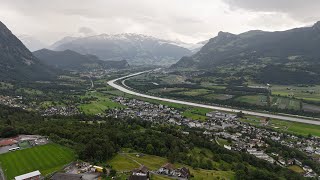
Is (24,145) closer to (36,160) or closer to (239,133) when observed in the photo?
(36,160)

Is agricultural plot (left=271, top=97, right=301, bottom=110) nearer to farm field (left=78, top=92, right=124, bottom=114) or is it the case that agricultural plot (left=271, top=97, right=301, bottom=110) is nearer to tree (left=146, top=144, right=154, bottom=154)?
farm field (left=78, top=92, right=124, bottom=114)

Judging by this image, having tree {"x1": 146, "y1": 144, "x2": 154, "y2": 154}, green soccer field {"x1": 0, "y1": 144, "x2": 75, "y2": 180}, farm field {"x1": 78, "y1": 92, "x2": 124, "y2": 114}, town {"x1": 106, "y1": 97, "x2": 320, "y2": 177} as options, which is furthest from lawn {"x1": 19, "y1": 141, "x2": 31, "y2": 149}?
farm field {"x1": 78, "y1": 92, "x2": 124, "y2": 114}

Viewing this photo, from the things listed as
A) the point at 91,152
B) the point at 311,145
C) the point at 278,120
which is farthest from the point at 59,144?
the point at 278,120

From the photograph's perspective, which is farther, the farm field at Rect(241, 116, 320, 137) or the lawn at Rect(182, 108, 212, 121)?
the lawn at Rect(182, 108, 212, 121)

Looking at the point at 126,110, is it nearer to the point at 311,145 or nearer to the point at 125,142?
the point at 125,142

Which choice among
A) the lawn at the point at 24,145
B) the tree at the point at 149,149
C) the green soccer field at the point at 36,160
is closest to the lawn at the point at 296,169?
the tree at the point at 149,149

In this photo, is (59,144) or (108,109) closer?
(59,144)
